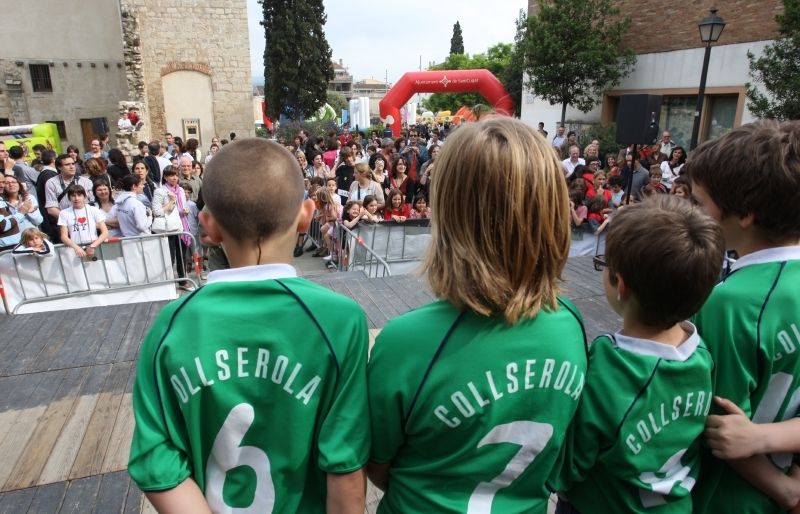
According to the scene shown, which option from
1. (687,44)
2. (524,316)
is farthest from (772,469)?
(687,44)

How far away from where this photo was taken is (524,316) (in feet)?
3.74

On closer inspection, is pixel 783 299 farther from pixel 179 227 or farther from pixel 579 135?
pixel 579 135

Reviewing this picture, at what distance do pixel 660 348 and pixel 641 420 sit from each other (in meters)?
0.18

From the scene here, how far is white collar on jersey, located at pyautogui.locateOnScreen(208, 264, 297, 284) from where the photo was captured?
1173mm

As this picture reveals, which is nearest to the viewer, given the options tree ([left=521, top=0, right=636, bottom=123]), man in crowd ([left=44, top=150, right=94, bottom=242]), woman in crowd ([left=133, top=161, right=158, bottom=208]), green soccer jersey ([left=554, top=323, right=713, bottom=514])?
green soccer jersey ([left=554, top=323, right=713, bottom=514])

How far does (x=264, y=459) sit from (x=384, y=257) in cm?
602

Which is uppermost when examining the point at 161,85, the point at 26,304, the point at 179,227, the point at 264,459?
the point at 161,85

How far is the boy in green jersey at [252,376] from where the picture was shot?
1.14 m

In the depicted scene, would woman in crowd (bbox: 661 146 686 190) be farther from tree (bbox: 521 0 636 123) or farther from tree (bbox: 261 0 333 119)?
tree (bbox: 261 0 333 119)

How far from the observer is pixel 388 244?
23.6ft

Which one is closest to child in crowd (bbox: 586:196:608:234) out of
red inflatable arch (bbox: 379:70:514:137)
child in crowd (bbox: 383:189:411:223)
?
child in crowd (bbox: 383:189:411:223)

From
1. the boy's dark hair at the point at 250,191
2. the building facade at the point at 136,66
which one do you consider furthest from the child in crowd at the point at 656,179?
the building facade at the point at 136,66

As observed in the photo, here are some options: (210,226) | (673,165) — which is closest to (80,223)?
(210,226)

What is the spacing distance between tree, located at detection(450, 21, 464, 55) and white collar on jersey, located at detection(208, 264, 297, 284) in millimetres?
71824
